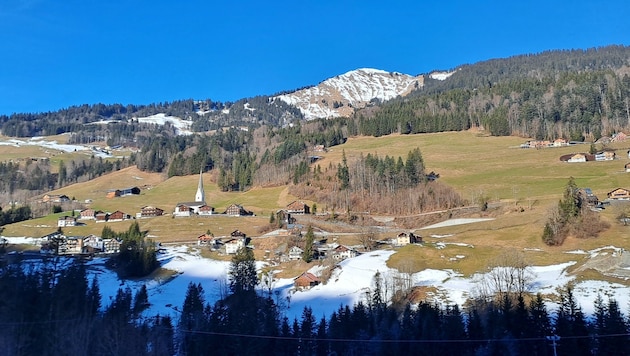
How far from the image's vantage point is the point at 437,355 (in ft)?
164

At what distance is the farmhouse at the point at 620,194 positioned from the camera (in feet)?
347

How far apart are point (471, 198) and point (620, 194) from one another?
30869 millimetres

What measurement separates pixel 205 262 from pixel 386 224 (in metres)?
42.8

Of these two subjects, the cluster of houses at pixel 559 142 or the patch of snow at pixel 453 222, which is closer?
the patch of snow at pixel 453 222

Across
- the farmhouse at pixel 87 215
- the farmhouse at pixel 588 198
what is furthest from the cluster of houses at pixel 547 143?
the farmhouse at pixel 87 215

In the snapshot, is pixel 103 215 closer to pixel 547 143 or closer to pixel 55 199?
pixel 55 199

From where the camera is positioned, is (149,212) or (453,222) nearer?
(453,222)

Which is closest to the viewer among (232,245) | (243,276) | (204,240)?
(243,276)

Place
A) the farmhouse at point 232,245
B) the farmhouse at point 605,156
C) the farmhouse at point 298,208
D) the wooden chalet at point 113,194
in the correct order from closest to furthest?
the farmhouse at point 232,245 → the farmhouse at point 298,208 → the farmhouse at point 605,156 → the wooden chalet at point 113,194

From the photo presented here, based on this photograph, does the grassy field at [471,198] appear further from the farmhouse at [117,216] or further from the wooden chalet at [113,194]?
the farmhouse at [117,216]

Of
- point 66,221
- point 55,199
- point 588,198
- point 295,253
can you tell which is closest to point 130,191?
point 55,199

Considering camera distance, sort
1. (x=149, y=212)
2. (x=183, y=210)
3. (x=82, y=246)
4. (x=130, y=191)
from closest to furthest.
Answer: (x=82, y=246) → (x=183, y=210) → (x=149, y=212) → (x=130, y=191)

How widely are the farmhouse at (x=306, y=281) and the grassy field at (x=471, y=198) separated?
13014 mm

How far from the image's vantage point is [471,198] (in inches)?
4943
